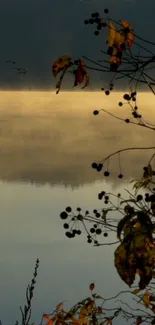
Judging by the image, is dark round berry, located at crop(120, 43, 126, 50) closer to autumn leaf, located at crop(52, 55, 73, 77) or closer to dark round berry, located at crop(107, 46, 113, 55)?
dark round berry, located at crop(107, 46, 113, 55)

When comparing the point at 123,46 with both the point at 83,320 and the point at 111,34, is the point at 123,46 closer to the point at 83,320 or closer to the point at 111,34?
the point at 111,34

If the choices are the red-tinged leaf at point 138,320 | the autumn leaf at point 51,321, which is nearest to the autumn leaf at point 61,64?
the red-tinged leaf at point 138,320

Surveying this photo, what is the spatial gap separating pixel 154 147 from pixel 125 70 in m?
0.74

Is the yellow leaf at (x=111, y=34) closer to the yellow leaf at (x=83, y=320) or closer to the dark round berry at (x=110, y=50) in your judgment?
the dark round berry at (x=110, y=50)

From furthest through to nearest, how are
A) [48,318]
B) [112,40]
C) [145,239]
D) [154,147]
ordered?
1. [48,318]
2. [112,40]
3. [154,147]
4. [145,239]

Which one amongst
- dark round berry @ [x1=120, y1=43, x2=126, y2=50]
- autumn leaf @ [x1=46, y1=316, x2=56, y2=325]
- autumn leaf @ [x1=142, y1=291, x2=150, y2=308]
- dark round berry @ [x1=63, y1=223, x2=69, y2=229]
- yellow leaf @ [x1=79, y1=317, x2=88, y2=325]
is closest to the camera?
dark round berry @ [x1=120, y1=43, x2=126, y2=50]

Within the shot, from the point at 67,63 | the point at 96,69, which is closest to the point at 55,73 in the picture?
the point at 67,63

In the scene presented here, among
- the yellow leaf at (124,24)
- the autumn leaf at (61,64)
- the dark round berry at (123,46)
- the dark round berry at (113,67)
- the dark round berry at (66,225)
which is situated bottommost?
the dark round berry at (66,225)

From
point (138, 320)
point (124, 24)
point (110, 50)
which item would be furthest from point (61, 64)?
point (138, 320)

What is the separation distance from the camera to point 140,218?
4.55m

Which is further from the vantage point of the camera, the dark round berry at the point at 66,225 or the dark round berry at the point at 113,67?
the dark round berry at the point at 66,225

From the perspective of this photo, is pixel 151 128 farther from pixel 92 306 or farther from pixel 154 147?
pixel 92 306

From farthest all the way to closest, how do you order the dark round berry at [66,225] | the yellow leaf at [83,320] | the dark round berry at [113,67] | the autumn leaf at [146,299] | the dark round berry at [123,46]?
the yellow leaf at [83,320], the autumn leaf at [146,299], the dark round berry at [66,225], the dark round berry at [123,46], the dark round berry at [113,67]

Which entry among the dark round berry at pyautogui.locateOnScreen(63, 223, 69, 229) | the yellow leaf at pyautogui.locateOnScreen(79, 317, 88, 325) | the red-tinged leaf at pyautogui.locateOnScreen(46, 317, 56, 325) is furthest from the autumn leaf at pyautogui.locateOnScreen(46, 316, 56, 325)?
the dark round berry at pyautogui.locateOnScreen(63, 223, 69, 229)
